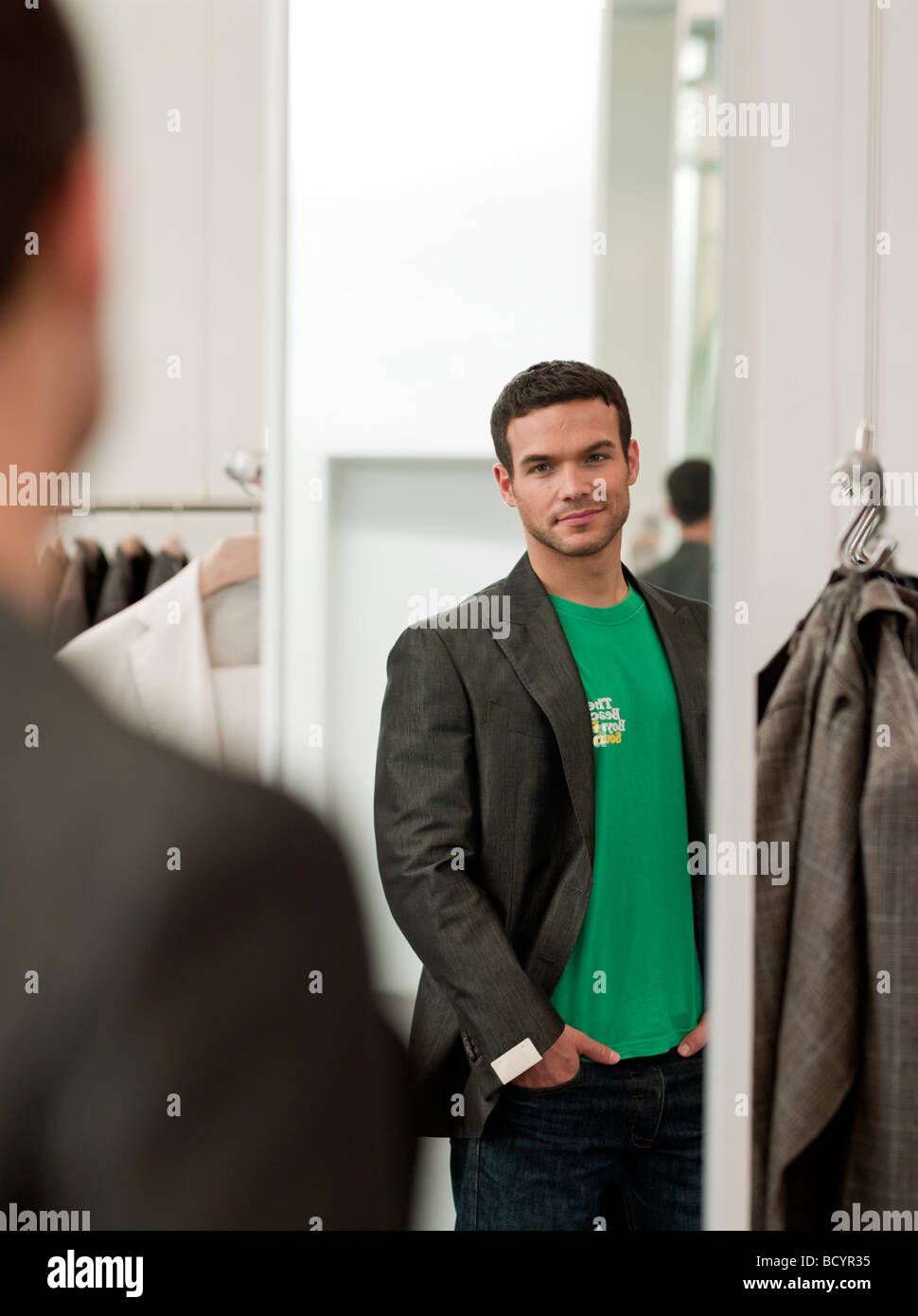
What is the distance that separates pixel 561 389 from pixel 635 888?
0.49m

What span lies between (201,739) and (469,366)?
0.46 metres

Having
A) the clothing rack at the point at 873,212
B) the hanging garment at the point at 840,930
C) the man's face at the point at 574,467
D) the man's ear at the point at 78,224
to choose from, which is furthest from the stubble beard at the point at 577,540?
the man's ear at the point at 78,224

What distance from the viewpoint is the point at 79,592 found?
1099 millimetres

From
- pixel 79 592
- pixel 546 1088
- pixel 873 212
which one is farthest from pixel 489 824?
pixel 873 212

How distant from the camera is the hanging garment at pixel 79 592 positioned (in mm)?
1078

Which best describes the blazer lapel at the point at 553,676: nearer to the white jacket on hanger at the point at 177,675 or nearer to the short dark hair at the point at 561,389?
the short dark hair at the point at 561,389

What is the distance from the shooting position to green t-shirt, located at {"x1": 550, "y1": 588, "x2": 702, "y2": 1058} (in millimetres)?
1060

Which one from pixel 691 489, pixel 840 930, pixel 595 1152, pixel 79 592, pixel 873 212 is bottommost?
pixel 595 1152

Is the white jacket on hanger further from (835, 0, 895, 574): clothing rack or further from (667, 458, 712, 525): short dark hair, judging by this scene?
(835, 0, 895, 574): clothing rack

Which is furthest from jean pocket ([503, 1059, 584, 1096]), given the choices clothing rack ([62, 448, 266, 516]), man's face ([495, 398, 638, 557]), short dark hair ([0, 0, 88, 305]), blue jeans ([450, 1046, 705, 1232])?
short dark hair ([0, 0, 88, 305])

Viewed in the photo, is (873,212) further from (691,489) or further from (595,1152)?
(595,1152)

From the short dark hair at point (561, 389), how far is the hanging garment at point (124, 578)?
396 mm

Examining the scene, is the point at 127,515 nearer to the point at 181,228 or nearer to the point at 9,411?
the point at 181,228

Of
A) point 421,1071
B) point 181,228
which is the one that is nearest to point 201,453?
point 181,228
